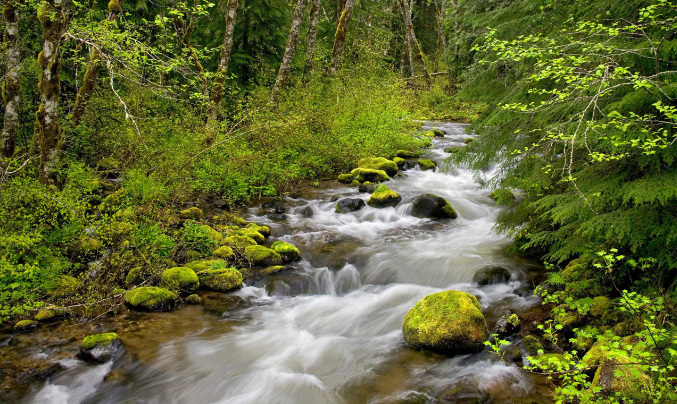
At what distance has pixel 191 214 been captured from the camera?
361 inches

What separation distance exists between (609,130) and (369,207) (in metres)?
7.21

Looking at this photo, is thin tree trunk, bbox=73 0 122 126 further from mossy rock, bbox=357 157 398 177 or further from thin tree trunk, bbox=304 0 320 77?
mossy rock, bbox=357 157 398 177

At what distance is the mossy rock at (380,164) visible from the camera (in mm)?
14078

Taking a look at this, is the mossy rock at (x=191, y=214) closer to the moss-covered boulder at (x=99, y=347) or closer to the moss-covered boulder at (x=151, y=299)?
the moss-covered boulder at (x=151, y=299)

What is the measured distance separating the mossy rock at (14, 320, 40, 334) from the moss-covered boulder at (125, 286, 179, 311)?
3.68ft

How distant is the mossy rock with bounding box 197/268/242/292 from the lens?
6.87 metres

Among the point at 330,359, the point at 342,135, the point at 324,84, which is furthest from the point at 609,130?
the point at 324,84

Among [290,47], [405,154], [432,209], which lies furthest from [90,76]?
[405,154]

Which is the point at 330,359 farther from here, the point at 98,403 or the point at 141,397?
the point at 98,403

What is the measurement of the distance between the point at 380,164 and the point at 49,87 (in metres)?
9.91

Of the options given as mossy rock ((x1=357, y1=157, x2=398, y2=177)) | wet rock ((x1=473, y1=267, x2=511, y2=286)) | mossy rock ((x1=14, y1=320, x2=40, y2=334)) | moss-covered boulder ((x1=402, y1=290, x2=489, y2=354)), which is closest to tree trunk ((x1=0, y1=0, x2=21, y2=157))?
mossy rock ((x1=14, y1=320, x2=40, y2=334))

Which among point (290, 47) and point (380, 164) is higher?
point (290, 47)

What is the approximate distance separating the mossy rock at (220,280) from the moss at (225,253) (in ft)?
1.91

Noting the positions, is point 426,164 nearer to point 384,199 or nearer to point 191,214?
point 384,199
